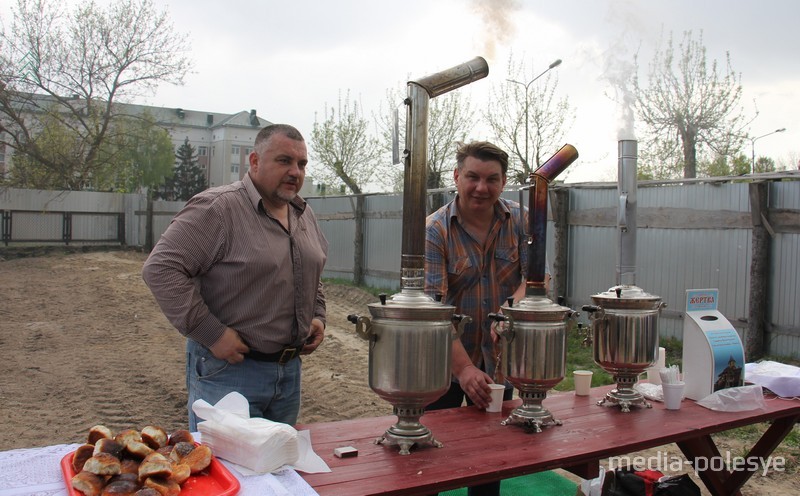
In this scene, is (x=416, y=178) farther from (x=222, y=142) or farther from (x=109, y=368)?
(x=222, y=142)

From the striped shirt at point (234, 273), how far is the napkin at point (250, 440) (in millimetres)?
563

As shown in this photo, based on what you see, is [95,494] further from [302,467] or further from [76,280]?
[76,280]

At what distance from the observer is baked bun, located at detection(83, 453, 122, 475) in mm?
1518

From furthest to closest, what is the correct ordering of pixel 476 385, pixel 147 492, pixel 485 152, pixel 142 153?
pixel 142 153
pixel 485 152
pixel 476 385
pixel 147 492

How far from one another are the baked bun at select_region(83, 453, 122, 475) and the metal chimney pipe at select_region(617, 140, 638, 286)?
275 cm

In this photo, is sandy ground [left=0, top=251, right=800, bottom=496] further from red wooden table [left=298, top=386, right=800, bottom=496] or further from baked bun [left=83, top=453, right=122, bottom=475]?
baked bun [left=83, top=453, right=122, bottom=475]

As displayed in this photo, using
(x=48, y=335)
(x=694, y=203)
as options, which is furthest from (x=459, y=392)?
(x=48, y=335)

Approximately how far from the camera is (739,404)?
2.69 meters

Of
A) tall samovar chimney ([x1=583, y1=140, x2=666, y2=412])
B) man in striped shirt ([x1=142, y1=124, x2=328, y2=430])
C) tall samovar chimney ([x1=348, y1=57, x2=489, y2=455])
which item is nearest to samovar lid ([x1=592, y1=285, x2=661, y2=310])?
tall samovar chimney ([x1=583, y1=140, x2=666, y2=412])

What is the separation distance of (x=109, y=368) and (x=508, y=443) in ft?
21.6

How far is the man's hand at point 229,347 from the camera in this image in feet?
7.66

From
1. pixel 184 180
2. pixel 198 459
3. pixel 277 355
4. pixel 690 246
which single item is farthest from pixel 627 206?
pixel 184 180

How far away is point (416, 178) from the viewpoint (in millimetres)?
2031

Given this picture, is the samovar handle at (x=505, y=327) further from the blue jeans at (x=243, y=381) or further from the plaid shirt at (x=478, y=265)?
the blue jeans at (x=243, y=381)
